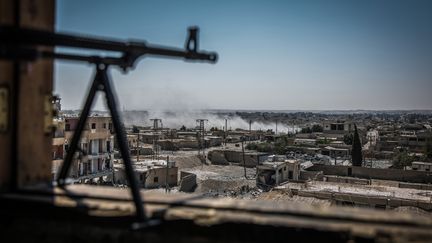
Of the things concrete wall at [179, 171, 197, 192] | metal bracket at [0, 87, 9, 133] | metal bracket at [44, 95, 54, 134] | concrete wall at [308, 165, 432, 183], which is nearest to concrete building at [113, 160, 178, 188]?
concrete wall at [179, 171, 197, 192]

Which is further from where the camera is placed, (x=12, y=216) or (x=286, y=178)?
(x=286, y=178)

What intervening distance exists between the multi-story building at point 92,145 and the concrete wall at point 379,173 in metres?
18.3

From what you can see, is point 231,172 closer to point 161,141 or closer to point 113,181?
point 113,181

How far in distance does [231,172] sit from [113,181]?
14.0 m

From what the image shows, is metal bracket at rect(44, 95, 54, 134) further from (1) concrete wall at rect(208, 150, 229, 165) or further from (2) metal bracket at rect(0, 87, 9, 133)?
(1) concrete wall at rect(208, 150, 229, 165)

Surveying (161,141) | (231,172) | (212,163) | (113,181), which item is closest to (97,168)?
(113,181)

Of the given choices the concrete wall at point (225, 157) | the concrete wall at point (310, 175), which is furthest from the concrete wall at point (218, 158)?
the concrete wall at point (310, 175)

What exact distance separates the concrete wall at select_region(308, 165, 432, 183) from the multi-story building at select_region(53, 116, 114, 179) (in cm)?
1832

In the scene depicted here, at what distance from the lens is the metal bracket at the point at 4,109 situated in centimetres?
327

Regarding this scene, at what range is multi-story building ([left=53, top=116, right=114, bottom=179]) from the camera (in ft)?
97.1

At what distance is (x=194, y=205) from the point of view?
320 cm

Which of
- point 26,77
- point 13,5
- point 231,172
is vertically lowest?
point 231,172

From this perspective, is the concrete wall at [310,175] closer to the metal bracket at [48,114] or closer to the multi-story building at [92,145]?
the multi-story building at [92,145]

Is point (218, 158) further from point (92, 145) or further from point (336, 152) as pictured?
point (92, 145)
